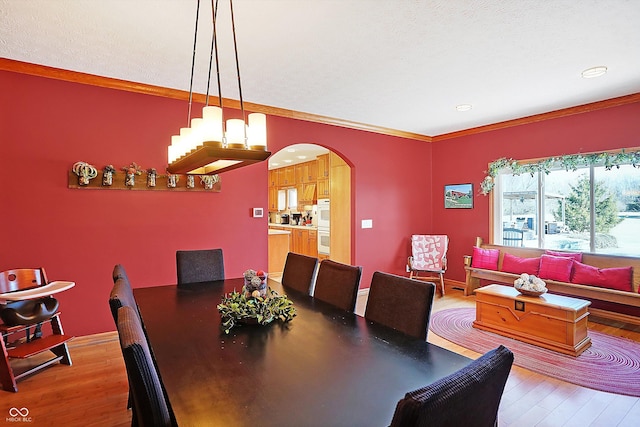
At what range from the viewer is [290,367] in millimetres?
1389

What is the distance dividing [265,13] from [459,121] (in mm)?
3699

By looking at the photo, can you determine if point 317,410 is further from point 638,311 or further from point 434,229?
point 434,229

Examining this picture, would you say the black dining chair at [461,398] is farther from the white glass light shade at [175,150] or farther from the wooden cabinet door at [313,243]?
the wooden cabinet door at [313,243]

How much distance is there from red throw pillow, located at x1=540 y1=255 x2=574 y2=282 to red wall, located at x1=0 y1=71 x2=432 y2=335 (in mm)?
3545

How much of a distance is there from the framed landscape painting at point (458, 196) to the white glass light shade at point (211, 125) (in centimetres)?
483

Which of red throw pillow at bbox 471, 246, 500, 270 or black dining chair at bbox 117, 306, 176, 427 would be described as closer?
black dining chair at bbox 117, 306, 176, 427

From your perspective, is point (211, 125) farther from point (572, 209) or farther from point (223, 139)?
point (572, 209)

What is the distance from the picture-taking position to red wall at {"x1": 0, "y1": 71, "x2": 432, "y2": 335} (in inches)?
124

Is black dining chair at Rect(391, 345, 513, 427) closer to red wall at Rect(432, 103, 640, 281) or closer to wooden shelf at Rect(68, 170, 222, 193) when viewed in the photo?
wooden shelf at Rect(68, 170, 222, 193)

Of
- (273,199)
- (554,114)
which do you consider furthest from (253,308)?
(273,199)

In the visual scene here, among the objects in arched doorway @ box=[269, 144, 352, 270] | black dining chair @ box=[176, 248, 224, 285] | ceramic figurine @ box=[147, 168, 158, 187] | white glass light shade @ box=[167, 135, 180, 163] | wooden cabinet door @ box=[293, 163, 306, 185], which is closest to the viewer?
white glass light shade @ box=[167, 135, 180, 163]

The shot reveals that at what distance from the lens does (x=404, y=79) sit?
349 cm

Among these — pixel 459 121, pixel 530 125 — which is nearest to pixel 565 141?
pixel 530 125

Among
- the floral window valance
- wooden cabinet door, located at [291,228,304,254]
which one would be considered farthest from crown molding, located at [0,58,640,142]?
wooden cabinet door, located at [291,228,304,254]
